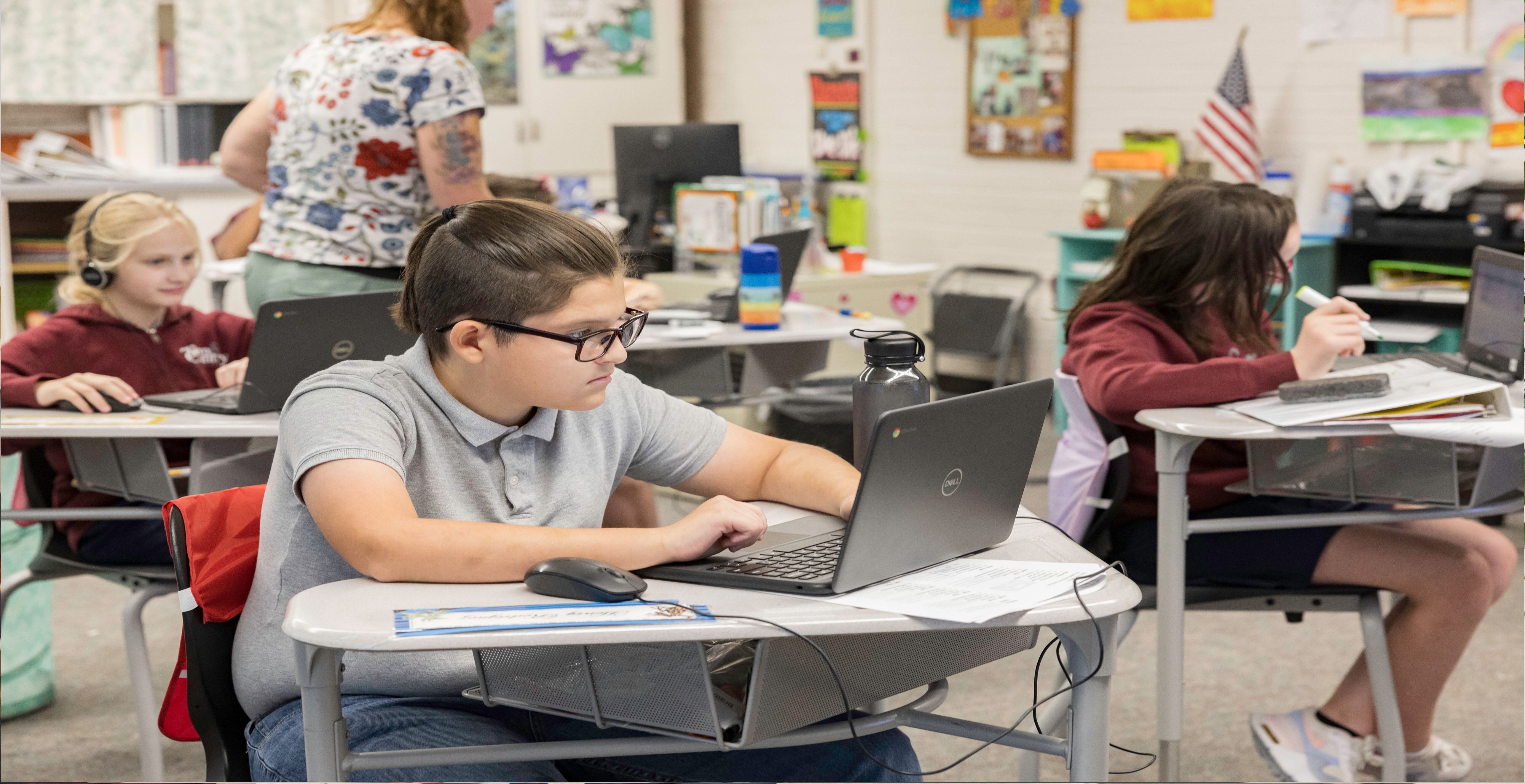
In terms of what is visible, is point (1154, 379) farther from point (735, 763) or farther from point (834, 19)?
point (834, 19)

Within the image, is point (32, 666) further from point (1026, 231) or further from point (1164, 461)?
point (1026, 231)

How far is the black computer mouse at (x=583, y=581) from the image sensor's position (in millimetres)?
1186

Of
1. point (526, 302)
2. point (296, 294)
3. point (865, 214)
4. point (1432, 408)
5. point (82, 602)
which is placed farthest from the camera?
point (865, 214)

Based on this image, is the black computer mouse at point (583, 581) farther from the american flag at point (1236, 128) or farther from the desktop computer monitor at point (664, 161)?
the american flag at point (1236, 128)

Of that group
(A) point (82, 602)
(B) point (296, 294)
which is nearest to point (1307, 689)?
(B) point (296, 294)

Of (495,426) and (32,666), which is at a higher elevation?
(495,426)

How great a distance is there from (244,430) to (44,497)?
0.47 m

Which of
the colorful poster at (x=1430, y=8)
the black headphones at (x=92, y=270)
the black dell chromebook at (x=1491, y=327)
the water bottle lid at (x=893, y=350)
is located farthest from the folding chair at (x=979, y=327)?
the water bottle lid at (x=893, y=350)

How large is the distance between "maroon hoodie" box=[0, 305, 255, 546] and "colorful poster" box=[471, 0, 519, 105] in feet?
13.2

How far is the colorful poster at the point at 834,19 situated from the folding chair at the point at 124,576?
4708 millimetres

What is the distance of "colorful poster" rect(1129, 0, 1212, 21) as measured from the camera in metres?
5.00

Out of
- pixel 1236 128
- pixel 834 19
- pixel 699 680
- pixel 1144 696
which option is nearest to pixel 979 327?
pixel 1236 128

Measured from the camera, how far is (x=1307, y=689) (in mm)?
2865

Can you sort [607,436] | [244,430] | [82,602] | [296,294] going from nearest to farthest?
[607,436] < [244,430] < [296,294] < [82,602]
